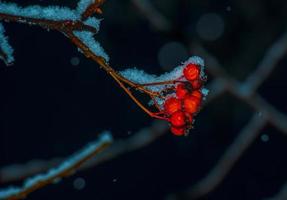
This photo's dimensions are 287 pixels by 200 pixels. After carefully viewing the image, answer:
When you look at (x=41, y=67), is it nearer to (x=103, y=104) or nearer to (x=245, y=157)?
(x=103, y=104)

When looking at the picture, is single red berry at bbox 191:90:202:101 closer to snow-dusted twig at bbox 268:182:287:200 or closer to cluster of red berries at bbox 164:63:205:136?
cluster of red berries at bbox 164:63:205:136

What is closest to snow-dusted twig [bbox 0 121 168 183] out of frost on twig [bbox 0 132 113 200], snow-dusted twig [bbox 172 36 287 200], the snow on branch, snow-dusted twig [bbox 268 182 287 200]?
snow-dusted twig [bbox 172 36 287 200]

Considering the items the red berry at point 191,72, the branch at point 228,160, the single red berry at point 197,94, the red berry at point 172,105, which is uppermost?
the branch at point 228,160

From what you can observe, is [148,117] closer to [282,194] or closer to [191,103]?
[282,194]

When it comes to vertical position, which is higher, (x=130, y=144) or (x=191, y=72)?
(x=130, y=144)

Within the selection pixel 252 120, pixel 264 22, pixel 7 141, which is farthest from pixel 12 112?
pixel 264 22

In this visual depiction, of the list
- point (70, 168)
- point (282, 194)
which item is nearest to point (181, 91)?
point (70, 168)

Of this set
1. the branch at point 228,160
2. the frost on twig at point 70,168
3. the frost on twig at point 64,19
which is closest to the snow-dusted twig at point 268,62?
the branch at point 228,160

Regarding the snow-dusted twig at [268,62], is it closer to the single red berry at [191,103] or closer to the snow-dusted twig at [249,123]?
the snow-dusted twig at [249,123]
